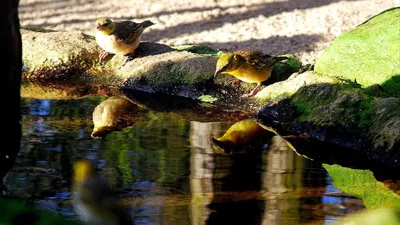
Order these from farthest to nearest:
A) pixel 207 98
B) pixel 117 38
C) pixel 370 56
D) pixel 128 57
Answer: pixel 128 57, pixel 117 38, pixel 207 98, pixel 370 56

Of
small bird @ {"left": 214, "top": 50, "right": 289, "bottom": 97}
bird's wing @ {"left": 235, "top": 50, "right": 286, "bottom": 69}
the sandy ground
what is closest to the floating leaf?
small bird @ {"left": 214, "top": 50, "right": 289, "bottom": 97}

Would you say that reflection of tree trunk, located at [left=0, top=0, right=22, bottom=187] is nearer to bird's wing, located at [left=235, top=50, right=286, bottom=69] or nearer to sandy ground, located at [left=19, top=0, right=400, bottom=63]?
bird's wing, located at [left=235, top=50, right=286, bottom=69]

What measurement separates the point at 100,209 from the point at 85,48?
7.89 metres

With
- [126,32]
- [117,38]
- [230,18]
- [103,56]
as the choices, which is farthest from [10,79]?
[230,18]

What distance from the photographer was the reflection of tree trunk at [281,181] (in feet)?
16.0

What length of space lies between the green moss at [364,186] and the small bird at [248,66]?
2.18 m

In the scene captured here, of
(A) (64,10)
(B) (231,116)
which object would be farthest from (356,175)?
(A) (64,10)

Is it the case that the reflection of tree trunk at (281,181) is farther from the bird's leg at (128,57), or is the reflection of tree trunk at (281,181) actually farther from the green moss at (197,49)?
the bird's leg at (128,57)

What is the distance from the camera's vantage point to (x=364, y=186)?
5777 millimetres

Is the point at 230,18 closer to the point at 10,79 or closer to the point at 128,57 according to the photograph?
the point at 128,57

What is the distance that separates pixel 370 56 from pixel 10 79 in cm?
572

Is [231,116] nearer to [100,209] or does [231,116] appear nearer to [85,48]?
[85,48]

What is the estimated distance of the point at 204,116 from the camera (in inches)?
309

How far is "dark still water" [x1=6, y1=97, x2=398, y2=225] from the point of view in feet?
16.1
